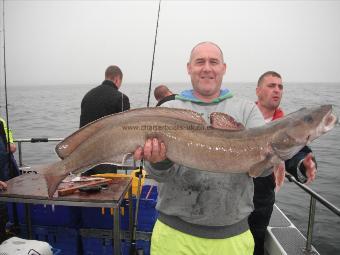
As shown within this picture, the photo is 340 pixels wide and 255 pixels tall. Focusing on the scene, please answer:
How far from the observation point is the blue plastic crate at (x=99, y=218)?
428 cm

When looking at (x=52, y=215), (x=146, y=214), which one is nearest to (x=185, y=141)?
(x=146, y=214)

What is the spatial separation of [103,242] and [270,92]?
319cm

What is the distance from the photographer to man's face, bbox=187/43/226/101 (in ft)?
8.87

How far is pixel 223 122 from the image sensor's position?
2.54m

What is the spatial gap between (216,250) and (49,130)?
21.3 metres

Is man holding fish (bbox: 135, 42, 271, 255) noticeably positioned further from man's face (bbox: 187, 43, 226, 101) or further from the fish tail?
the fish tail

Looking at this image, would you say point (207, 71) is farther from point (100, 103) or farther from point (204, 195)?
point (100, 103)

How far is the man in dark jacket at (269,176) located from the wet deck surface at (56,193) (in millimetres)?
1700

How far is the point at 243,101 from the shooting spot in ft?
9.17

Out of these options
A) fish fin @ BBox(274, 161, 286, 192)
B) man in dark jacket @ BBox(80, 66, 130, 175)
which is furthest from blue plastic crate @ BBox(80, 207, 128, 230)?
fish fin @ BBox(274, 161, 286, 192)

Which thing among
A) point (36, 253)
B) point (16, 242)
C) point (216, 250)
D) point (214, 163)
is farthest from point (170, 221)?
point (16, 242)

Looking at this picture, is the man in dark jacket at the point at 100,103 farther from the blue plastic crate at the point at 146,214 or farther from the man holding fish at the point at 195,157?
the man holding fish at the point at 195,157

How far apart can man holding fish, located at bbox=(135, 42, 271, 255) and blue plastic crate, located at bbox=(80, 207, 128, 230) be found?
169cm

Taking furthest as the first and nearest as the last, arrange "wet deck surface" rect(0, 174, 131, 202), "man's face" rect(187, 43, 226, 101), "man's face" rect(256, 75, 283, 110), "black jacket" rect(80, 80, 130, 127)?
1. "black jacket" rect(80, 80, 130, 127)
2. "man's face" rect(256, 75, 283, 110)
3. "wet deck surface" rect(0, 174, 131, 202)
4. "man's face" rect(187, 43, 226, 101)
